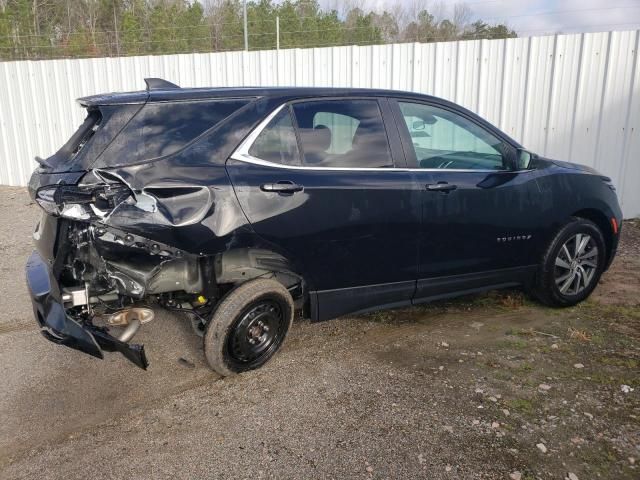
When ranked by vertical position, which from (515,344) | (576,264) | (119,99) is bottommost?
(515,344)

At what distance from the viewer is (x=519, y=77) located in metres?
7.59

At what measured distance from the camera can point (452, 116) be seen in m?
4.23

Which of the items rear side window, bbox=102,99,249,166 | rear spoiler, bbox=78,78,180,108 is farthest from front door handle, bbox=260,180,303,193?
rear spoiler, bbox=78,78,180,108

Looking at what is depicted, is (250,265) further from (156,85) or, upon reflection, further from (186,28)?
(186,28)

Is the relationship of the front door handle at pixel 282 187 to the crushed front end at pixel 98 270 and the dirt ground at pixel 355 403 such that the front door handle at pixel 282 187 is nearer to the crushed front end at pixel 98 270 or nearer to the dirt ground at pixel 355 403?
the crushed front end at pixel 98 270

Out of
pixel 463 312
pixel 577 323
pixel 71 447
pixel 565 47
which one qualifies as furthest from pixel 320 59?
pixel 71 447

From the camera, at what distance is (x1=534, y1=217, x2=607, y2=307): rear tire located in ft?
14.8

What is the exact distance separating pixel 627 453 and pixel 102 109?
342 cm

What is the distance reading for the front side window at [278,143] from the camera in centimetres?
338

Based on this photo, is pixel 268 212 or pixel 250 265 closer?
pixel 268 212

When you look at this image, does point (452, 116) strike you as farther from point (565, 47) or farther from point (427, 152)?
point (565, 47)

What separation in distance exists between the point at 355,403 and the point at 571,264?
245 centimetres

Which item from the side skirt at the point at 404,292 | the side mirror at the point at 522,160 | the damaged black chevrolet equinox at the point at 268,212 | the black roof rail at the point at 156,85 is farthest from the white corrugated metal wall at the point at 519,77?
the black roof rail at the point at 156,85

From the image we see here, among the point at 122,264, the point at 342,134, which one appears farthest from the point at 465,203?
the point at 122,264
